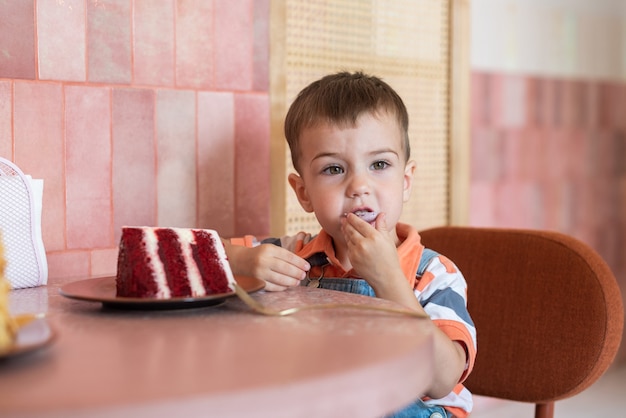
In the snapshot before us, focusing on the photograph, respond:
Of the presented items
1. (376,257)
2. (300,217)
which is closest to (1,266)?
(376,257)

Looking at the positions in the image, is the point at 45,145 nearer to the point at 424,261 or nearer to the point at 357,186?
the point at 357,186

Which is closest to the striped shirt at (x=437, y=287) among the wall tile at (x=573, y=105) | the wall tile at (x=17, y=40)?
the wall tile at (x=17, y=40)

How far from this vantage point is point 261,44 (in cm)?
180

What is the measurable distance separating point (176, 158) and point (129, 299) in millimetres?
759

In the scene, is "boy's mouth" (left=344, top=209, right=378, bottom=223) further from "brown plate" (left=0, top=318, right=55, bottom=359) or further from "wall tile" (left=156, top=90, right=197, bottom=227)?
"brown plate" (left=0, top=318, right=55, bottom=359)

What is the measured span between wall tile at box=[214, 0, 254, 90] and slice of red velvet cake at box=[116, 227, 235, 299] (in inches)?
30.2

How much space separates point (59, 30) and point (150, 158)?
0.31 meters

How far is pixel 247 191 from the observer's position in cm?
180

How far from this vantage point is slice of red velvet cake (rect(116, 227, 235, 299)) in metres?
0.99

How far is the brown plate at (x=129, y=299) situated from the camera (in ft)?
3.08

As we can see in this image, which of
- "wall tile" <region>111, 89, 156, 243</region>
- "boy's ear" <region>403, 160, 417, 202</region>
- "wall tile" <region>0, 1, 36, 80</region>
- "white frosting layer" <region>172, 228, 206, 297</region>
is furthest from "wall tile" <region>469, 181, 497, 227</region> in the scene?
"white frosting layer" <region>172, 228, 206, 297</region>

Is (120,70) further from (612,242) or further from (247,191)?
(612,242)

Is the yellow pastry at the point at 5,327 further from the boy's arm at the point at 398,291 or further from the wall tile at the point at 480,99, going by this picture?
the wall tile at the point at 480,99

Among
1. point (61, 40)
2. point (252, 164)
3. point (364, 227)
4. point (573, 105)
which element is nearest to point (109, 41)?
point (61, 40)
